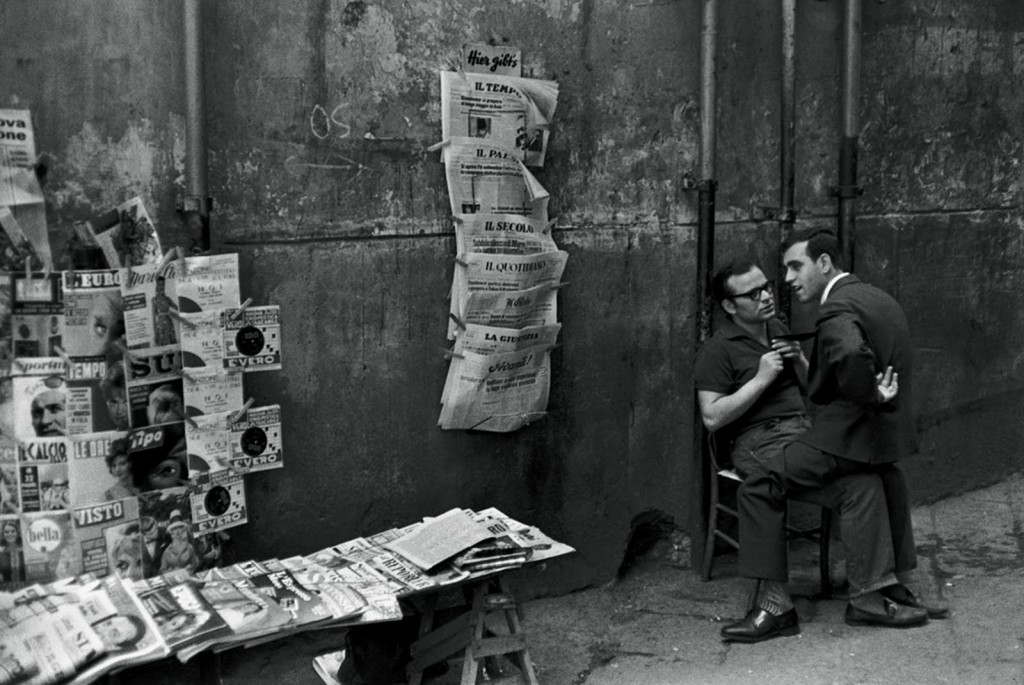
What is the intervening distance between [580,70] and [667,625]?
236 cm

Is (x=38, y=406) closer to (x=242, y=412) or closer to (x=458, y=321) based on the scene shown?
(x=242, y=412)

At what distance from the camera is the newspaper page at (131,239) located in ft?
14.3

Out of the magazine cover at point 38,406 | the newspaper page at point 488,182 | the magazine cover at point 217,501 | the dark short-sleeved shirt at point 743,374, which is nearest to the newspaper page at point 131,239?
the magazine cover at point 38,406

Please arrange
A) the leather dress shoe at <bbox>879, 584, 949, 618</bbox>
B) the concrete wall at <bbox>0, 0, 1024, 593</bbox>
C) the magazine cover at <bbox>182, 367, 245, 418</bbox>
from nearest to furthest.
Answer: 1. the concrete wall at <bbox>0, 0, 1024, 593</bbox>
2. the magazine cover at <bbox>182, 367, 245, 418</bbox>
3. the leather dress shoe at <bbox>879, 584, 949, 618</bbox>

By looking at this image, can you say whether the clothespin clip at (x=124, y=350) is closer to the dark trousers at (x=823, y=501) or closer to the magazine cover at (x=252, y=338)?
the magazine cover at (x=252, y=338)

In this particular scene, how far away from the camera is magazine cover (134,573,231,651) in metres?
3.87

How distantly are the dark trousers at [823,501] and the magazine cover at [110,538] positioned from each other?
92.7 inches

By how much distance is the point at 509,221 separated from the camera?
528cm

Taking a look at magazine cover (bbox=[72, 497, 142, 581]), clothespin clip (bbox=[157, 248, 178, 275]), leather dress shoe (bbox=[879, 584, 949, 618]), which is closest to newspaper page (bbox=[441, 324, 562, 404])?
clothespin clip (bbox=[157, 248, 178, 275])

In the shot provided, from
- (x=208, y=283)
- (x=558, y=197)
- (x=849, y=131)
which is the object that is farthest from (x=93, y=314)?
(x=849, y=131)

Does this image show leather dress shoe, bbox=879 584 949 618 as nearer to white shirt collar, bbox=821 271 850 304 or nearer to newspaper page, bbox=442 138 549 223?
white shirt collar, bbox=821 271 850 304

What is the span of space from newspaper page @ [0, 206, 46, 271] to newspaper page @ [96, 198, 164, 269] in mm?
211

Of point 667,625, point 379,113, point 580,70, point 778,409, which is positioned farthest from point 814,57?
point 667,625

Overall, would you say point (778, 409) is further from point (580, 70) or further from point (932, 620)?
point (580, 70)
